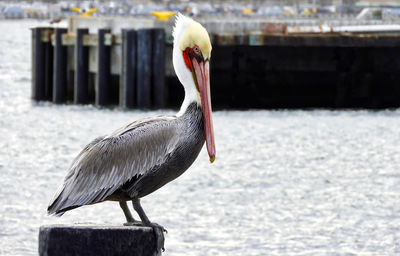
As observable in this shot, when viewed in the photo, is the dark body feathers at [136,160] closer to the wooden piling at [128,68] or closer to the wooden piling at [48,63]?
the wooden piling at [128,68]

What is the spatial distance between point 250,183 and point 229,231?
5.23 metres

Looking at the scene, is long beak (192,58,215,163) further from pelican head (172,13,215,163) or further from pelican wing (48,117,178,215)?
pelican wing (48,117,178,215)

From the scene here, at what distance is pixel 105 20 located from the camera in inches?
1447

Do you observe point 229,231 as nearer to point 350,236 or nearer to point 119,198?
point 350,236

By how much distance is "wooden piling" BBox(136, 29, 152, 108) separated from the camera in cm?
3156

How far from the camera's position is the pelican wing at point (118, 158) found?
642 cm

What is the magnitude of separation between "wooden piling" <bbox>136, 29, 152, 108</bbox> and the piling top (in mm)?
25587

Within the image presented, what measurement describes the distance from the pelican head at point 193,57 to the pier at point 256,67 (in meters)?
25.2

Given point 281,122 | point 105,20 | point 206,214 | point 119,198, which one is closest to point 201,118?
point 119,198

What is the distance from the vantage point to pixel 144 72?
31594 millimetres

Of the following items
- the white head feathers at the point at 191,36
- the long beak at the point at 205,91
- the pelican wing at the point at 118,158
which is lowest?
the pelican wing at the point at 118,158

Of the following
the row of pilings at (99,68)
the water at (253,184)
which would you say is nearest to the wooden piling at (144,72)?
the row of pilings at (99,68)

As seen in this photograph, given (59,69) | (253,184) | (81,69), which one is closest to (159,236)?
(253,184)

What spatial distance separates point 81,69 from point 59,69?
57.9 inches
